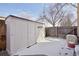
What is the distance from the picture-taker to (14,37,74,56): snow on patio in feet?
7.49

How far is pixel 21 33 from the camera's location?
229 cm

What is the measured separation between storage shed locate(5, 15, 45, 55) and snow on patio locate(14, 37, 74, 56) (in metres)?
0.07

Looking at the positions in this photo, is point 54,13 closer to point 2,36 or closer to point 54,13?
point 54,13

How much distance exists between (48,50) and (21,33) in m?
0.47

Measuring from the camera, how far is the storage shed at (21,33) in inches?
88.4

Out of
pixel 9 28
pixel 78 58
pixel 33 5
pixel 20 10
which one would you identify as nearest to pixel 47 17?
pixel 33 5

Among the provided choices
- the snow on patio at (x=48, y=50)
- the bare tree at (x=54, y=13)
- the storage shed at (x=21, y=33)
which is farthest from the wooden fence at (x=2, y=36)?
the bare tree at (x=54, y=13)

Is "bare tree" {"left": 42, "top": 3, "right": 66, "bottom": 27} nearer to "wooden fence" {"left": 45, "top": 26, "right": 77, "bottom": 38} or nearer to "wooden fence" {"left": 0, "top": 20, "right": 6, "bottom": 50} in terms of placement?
"wooden fence" {"left": 45, "top": 26, "right": 77, "bottom": 38}

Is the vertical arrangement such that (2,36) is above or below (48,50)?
above

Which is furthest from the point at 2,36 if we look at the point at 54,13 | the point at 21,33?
the point at 54,13

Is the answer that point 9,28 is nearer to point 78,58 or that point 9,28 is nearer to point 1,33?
point 1,33

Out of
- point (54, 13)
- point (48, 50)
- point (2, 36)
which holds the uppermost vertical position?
point (54, 13)

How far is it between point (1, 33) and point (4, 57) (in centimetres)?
36

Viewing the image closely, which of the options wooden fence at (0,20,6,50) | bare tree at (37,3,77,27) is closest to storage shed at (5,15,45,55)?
wooden fence at (0,20,6,50)
